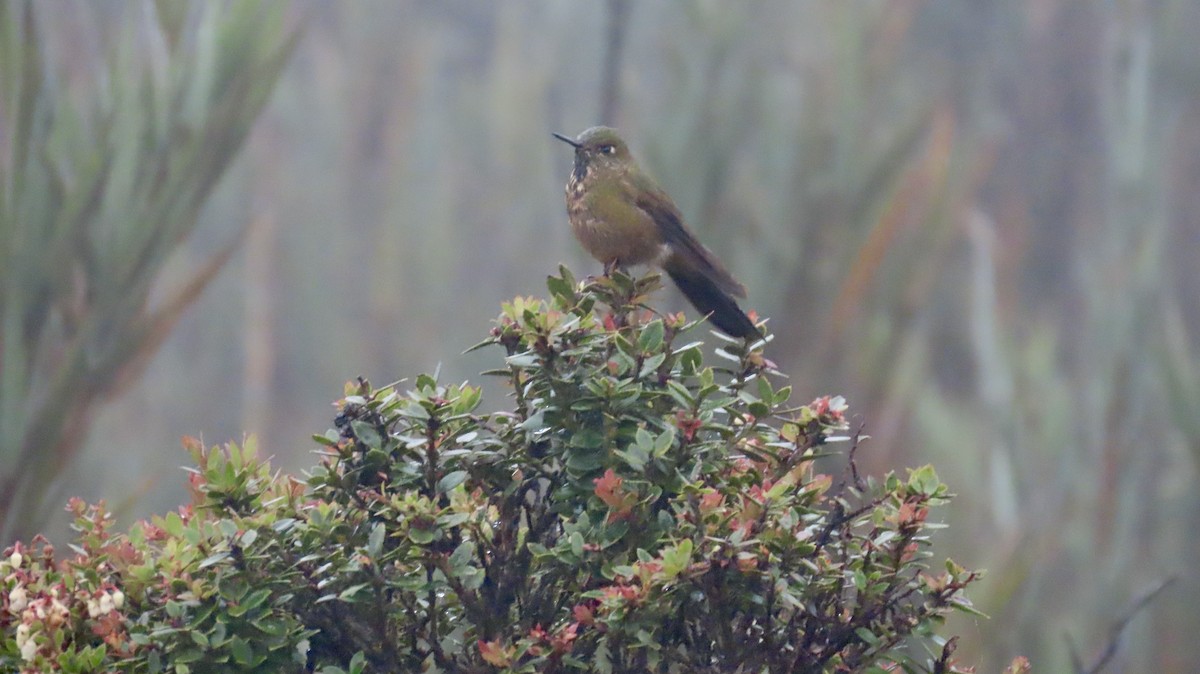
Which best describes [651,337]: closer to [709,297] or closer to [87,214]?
[709,297]

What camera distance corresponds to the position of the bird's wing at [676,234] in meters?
3.08

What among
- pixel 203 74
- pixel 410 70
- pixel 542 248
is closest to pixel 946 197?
pixel 203 74

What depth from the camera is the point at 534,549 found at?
6.18 ft

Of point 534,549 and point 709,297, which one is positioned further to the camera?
point 709,297

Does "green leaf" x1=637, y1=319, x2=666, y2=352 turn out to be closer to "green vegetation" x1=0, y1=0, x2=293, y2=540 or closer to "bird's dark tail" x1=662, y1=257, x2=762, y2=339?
"bird's dark tail" x1=662, y1=257, x2=762, y2=339

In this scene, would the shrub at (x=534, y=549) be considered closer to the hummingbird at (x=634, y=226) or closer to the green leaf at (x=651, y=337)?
the green leaf at (x=651, y=337)

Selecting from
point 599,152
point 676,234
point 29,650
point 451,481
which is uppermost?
point 599,152

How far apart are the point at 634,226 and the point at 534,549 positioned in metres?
1.58

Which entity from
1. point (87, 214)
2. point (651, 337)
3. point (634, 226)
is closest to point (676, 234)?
point (634, 226)

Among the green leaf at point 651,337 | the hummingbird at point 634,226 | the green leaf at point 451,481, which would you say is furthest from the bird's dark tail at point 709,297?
the green leaf at point 451,481

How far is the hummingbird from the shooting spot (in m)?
3.21

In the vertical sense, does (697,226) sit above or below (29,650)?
above

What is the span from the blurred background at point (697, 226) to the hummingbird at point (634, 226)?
113 cm

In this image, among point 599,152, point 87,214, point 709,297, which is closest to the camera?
point 709,297
